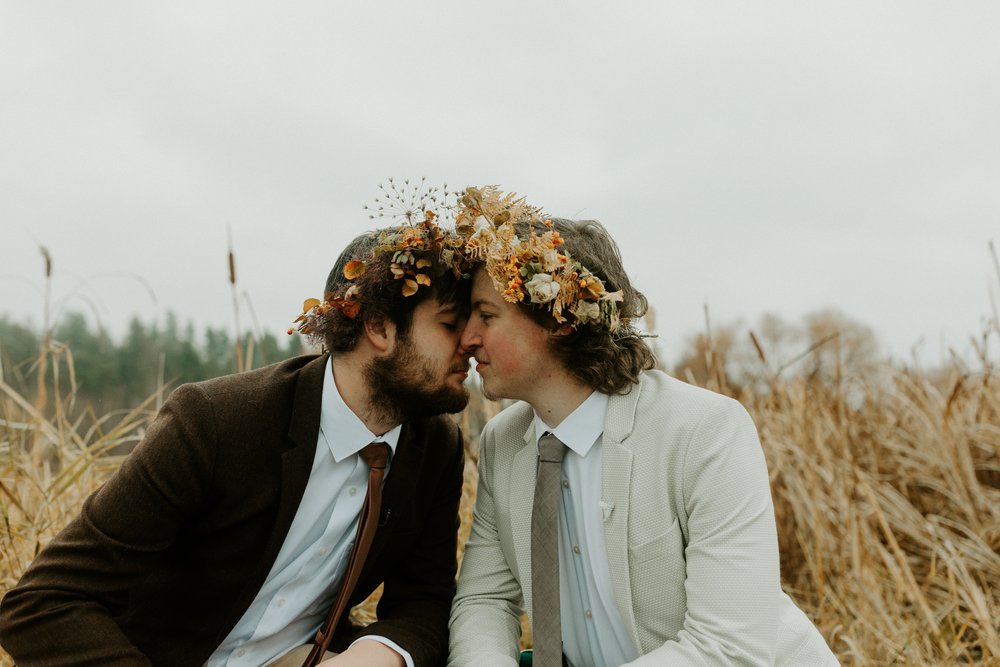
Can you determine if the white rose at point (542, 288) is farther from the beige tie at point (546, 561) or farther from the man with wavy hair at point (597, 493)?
the beige tie at point (546, 561)

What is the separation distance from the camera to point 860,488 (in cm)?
377

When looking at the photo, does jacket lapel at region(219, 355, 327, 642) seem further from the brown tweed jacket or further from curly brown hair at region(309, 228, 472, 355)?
curly brown hair at region(309, 228, 472, 355)

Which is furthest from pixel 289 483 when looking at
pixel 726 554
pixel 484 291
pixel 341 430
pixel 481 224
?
pixel 726 554

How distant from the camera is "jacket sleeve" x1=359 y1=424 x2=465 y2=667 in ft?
8.06

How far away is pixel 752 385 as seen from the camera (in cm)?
464

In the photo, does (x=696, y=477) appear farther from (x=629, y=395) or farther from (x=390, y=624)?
(x=390, y=624)

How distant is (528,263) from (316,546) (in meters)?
0.96

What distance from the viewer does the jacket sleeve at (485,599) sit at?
2.22 meters

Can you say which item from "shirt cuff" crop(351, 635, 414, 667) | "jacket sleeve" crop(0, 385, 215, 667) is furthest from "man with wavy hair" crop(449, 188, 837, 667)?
"jacket sleeve" crop(0, 385, 215, 667)

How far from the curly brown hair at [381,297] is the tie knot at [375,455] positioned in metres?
0.31

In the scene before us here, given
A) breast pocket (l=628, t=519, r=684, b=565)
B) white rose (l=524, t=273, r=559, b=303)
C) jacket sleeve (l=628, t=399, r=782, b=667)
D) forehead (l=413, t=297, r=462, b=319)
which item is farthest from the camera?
forehead (l=413, t=297, r=462, b=319)

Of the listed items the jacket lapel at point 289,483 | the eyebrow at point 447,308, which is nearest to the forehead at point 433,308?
the eyebrow at point 447,308

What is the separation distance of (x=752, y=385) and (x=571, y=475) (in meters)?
2.63

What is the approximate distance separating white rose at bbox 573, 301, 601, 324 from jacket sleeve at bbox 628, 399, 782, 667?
40 cm
